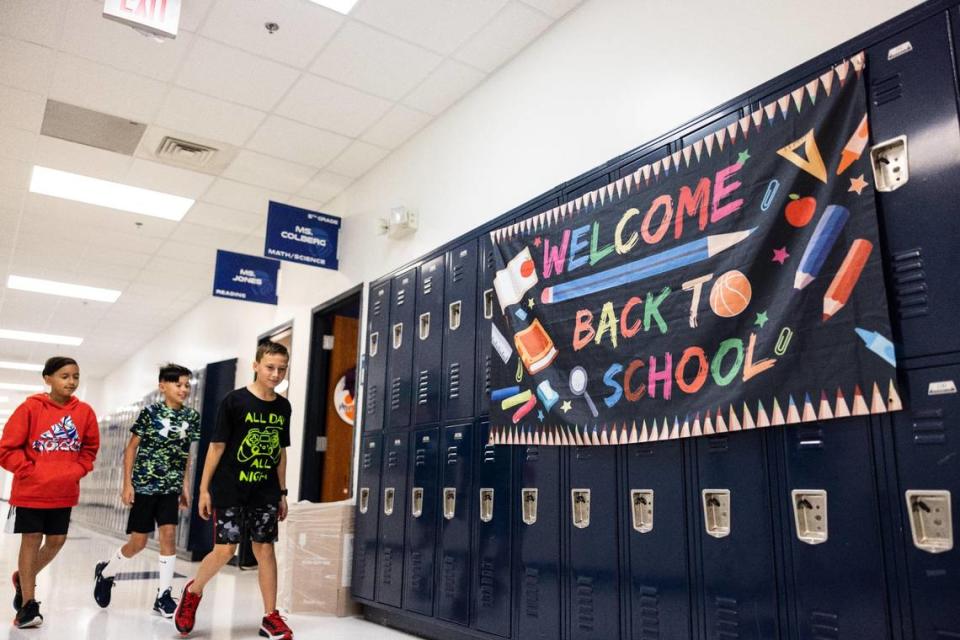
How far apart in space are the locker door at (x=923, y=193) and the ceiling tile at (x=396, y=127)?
3.17 m

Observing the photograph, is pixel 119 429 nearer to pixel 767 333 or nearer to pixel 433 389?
pixel 433 389

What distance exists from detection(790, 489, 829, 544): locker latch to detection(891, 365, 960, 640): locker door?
219 millimetres

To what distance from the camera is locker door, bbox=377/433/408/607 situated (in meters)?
3.99

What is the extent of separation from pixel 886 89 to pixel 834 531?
51.2 inches

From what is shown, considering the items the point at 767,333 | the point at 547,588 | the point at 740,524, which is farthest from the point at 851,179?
the point at 547,588

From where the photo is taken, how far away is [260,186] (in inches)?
231

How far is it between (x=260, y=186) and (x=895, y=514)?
528cm

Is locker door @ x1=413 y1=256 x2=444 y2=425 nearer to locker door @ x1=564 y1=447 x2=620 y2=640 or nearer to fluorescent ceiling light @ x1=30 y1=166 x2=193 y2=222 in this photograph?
locker door @ x1=564 y1=447 x2=620 y2=640

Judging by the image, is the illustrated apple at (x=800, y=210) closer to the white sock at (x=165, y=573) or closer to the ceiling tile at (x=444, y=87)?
the ceiling tile at (x=444, y=87)

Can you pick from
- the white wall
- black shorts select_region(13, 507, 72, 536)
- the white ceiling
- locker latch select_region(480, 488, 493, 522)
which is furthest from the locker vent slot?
black shorts select_region(13, 507, 72, 536)

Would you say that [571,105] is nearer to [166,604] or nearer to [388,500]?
[388,500]

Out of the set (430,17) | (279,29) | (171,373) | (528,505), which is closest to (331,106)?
(279,29)

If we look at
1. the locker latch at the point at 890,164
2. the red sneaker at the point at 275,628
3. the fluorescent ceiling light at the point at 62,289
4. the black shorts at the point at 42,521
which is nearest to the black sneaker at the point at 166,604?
the black shorts at the point at 42,521

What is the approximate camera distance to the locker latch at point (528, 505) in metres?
3.09
